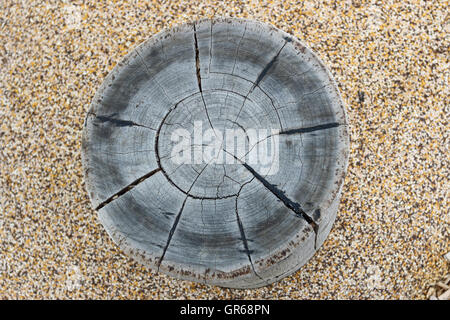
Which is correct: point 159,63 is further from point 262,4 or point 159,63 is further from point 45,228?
point 45,228

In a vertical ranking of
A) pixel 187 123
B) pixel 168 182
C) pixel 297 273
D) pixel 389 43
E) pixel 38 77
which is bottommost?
pixel 297 273

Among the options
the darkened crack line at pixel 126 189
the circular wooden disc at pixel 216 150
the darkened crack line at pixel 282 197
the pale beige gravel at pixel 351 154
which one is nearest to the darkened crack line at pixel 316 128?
the circular wooden disc at pixel 216 150

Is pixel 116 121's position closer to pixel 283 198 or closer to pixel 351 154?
pixel 283 198

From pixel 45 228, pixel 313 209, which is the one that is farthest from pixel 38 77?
pixel 313 209

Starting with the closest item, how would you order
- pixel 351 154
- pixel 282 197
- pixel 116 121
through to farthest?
1. pixel 282 197
2. pixel 116 121
3. pixel 351 154

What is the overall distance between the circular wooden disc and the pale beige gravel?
0.78 m

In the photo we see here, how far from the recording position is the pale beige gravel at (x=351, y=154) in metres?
2.23

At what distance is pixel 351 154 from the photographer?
228cm

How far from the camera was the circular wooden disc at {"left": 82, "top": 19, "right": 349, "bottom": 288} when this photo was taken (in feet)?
4.99

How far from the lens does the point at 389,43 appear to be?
234 centimetres

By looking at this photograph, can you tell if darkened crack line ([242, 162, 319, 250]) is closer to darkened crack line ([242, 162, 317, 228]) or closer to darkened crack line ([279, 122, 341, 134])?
darkened crack line ([242, 162, 317, 228])

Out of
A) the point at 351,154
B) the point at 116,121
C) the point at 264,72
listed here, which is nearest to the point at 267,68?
the point at 264,72

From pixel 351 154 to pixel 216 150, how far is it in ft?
3.60

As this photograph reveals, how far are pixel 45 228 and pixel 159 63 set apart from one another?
4.59ft
